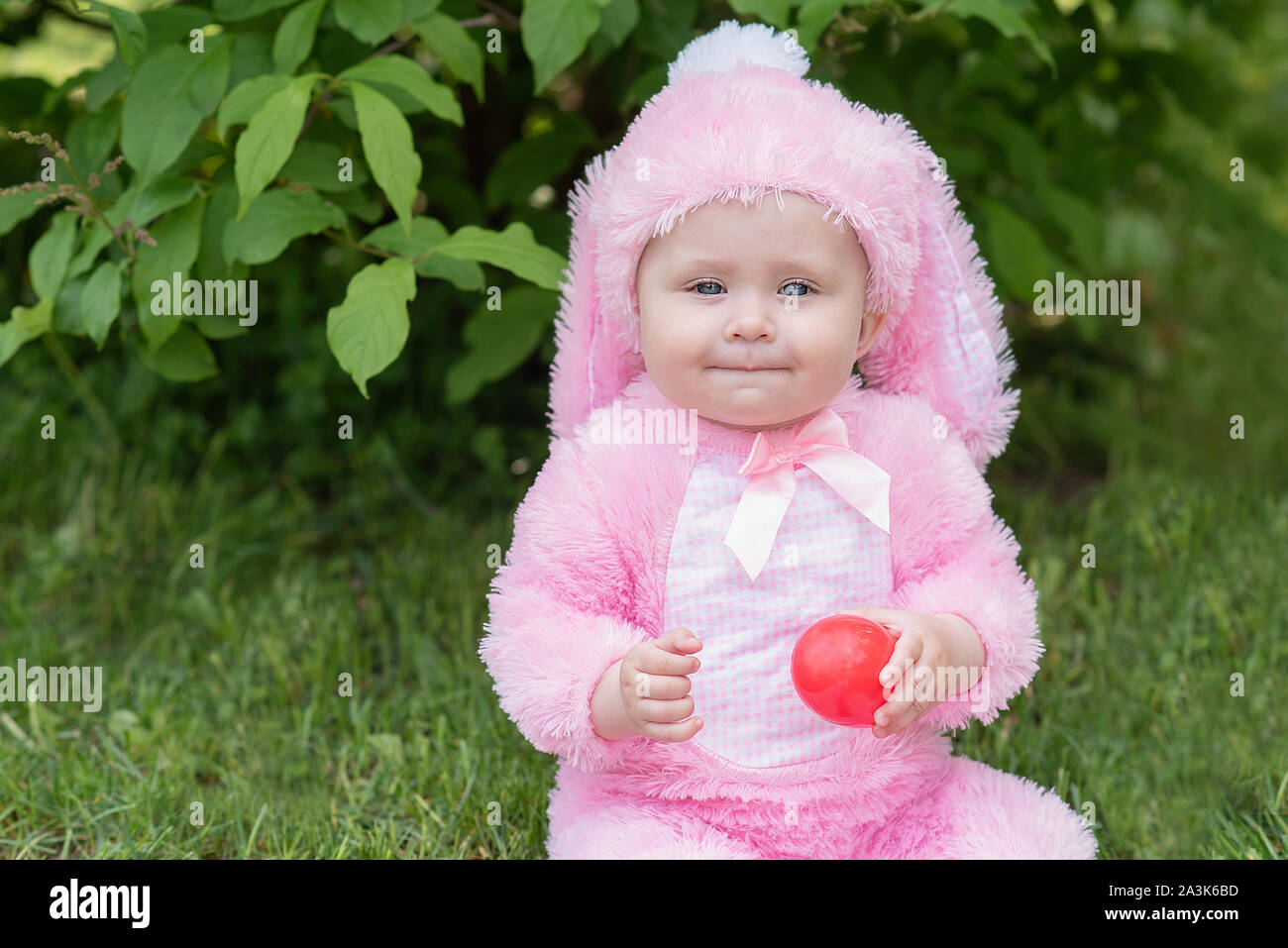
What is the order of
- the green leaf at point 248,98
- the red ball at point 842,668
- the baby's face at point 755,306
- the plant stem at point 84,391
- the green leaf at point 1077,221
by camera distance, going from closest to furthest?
the red ball at point 842,668 → the baby's face at point 755,306 → the green leaf at point 248,98 → the green leaf at point 1077,221 → the plant stem at point 84,391

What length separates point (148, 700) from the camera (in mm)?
2135

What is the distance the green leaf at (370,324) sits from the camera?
1.67 m

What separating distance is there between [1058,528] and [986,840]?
121 centimetres

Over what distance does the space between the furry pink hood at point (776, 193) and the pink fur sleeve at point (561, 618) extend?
7.3 inches

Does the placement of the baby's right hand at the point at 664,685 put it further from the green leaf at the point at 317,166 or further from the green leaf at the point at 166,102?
the green leaf at the point at 166,102

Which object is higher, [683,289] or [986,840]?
[683,289]

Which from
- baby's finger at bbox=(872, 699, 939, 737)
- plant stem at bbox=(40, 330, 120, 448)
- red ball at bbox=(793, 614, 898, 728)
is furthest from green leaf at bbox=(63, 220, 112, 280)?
baby's finger at bbox=(872, 699, 939, 737)

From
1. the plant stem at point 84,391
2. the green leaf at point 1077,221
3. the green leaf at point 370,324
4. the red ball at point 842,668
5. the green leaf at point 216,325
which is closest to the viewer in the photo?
the red ball at point 842,668

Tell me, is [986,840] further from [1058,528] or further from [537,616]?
[1058,528]

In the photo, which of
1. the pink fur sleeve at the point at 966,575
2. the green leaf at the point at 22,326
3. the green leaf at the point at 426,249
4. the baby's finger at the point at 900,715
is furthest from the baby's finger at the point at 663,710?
the green leaf at the point at 22,326

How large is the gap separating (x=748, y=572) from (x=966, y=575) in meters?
0.28
